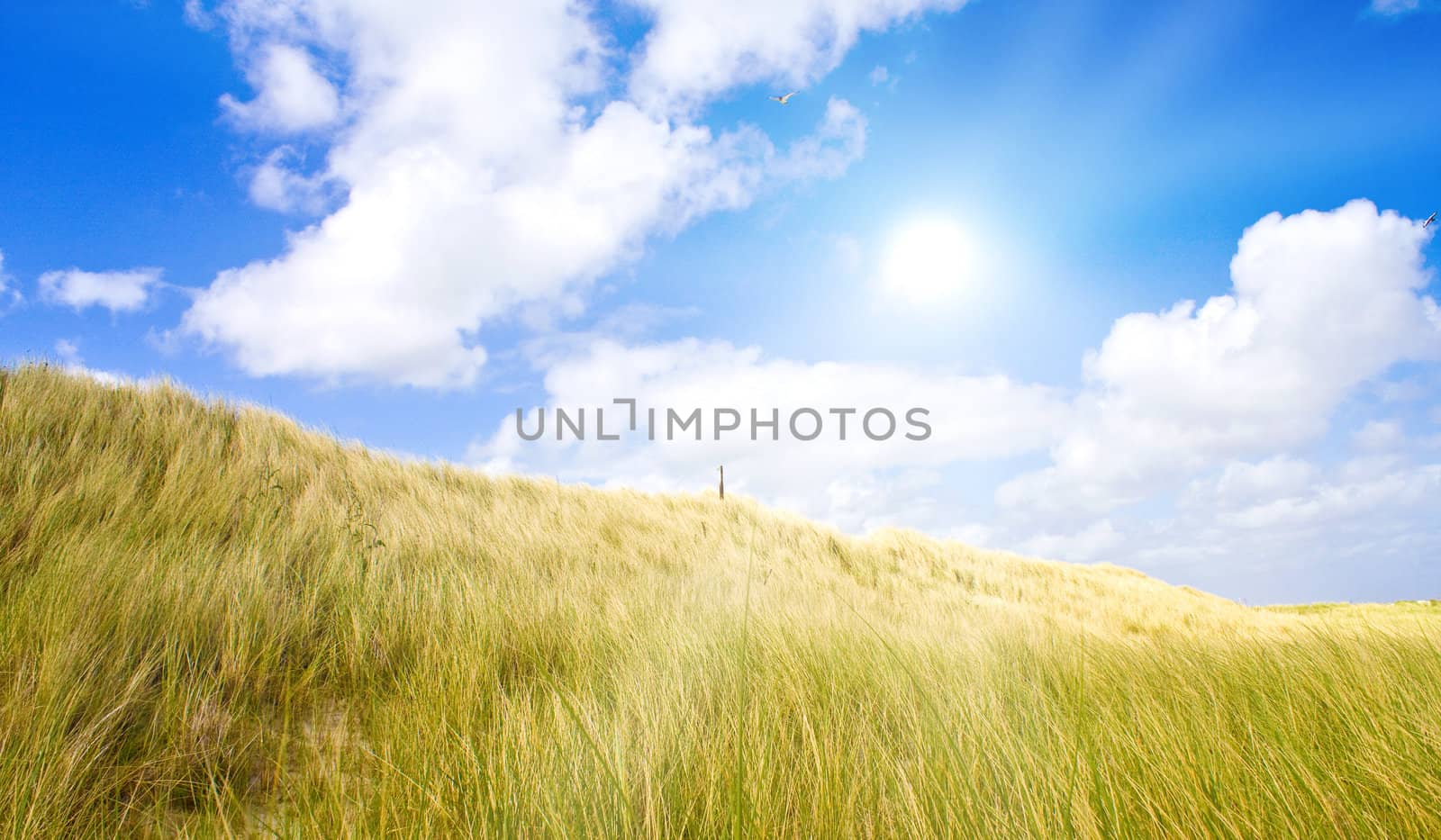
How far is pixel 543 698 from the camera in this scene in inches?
104

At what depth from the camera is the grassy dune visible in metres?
1.65

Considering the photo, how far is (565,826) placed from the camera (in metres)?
1.51

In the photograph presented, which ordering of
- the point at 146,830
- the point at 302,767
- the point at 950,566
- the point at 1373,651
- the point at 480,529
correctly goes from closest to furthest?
the point at 146,830 < the point at 302,767 < the point at 1373,651 < the point at 480,529 < the point at 950,566

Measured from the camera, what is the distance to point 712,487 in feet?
42.0

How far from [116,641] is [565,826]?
211cm

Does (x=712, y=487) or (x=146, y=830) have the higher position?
(x=712, y=487)

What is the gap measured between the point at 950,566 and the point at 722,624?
9980mm

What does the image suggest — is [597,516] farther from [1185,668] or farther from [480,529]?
[1185,668]

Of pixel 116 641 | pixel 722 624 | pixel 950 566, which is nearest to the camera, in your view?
pixel 116 641

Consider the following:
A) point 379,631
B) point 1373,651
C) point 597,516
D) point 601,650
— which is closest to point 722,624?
point 601,650

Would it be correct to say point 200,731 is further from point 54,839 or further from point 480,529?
point 480,529

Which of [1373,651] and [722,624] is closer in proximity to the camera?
[722,624]

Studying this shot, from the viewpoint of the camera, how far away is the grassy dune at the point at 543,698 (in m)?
1.65

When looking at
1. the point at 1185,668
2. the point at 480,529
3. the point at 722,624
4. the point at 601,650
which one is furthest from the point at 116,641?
the point at 1185,668
